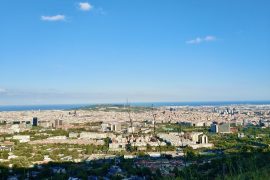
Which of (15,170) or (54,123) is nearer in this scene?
(15,170)

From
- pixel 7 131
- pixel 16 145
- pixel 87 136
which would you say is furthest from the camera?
pixel 7 131

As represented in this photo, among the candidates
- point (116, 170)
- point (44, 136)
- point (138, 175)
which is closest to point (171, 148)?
point (116, 170)

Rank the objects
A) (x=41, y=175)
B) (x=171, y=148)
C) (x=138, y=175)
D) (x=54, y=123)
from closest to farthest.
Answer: (x=138, y=175) → (x=41, y=175) → (x=171, y=148) → (x=54, y=123)

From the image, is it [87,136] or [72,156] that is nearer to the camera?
[72,156]

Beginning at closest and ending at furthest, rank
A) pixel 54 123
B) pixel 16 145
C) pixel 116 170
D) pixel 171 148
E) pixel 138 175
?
pixel 138 175 → pixel 116 170 → pixel 171 148 → pixel 16 145 → pixel 54 123

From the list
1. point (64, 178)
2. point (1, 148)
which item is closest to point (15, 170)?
point (64, 178)

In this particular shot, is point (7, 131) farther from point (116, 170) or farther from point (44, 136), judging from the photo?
point (116, 170)

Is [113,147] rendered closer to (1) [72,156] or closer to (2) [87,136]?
(1) [72,156]

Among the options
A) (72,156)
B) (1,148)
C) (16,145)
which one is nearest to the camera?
(72,156)
